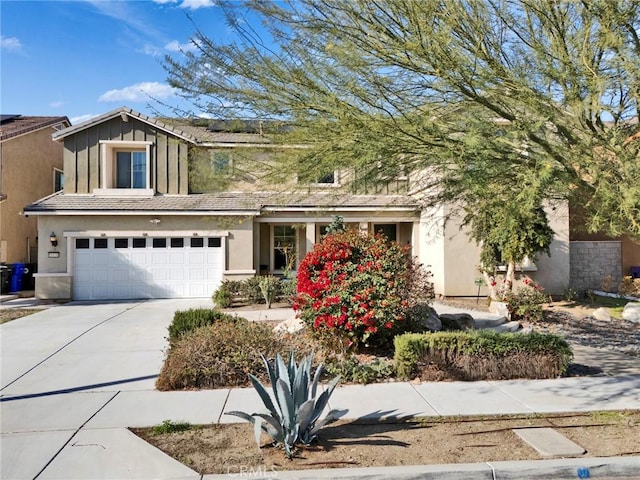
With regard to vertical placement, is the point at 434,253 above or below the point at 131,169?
below

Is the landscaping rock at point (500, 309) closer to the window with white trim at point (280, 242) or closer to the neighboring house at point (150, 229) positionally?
the neighboring house at point (150, 229)

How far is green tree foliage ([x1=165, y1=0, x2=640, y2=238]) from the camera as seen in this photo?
4.06m

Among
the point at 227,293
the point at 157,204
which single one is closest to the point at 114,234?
the point at 157,204

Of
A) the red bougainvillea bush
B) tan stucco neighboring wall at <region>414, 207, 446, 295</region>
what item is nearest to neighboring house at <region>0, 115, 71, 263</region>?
the red bougainvillea bush

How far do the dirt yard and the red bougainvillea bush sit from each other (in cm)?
249

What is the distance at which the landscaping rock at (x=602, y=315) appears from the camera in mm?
12289

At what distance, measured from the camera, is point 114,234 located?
1622cm

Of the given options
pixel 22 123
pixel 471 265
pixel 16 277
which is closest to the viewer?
pixel 471 265

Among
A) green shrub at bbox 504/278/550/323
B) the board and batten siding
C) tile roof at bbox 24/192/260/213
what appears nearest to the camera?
green shrub at bbox 504/278/550/323

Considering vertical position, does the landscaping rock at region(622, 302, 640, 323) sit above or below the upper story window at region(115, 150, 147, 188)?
below

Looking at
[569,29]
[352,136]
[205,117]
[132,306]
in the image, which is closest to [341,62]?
[352,136]

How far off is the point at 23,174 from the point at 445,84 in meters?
20.5

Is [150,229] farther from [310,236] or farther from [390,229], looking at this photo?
[390,229]

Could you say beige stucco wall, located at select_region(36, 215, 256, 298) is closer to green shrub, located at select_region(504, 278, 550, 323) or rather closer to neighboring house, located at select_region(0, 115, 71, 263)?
neighboring house, located at select_region(0, 115, 71, 263)
